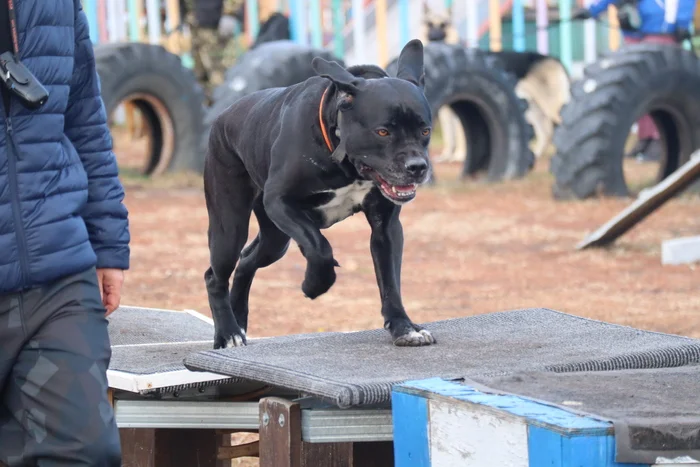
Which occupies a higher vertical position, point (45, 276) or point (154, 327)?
point (45, 276)

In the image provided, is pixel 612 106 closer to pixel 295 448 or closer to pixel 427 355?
pixel 427 355

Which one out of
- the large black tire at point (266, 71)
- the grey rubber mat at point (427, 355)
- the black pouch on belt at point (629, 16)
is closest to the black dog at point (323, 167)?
the grey rubber mat at point (427, 355)

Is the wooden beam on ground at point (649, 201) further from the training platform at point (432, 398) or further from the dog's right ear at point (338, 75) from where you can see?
the dog's right ear at point (338, 75)

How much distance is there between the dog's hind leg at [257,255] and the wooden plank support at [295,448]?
138 centimetres

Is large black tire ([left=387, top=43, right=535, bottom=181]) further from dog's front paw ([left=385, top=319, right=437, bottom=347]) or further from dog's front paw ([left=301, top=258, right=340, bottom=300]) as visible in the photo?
dog's front paw ([left=385, top=319, right=437, bottom=347])

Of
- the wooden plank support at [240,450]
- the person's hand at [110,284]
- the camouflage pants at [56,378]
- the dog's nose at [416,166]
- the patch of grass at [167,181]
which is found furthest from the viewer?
the patch of grass at [167,181]

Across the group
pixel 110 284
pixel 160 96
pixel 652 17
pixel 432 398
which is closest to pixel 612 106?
pixel 652 17

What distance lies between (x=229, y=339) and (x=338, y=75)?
120 cm

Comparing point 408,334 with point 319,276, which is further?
point 319,276

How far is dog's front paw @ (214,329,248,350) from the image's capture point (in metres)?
4.78

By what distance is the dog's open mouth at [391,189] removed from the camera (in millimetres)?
4070

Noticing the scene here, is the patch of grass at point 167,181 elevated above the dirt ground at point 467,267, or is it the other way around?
the patch of grass at point 167,181

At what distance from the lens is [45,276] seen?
2869 mm

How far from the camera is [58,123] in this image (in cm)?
299
